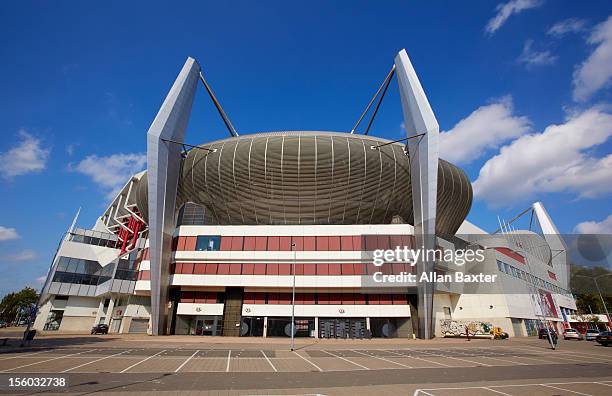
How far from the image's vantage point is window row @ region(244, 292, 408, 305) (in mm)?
41312

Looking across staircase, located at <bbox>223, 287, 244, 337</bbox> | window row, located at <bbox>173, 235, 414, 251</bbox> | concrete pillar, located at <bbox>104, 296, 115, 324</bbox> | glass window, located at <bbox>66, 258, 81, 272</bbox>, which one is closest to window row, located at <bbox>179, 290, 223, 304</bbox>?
staircase, located at <bbox>223, 287, 244, 337</bbox>

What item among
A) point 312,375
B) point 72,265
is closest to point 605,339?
point 312,375

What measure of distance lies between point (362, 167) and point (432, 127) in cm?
1027

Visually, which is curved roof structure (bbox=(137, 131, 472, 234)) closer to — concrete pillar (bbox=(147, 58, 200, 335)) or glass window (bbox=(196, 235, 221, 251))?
concrete pillar (bbox=(147, 58, 200, 335))

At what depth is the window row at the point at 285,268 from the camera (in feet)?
133

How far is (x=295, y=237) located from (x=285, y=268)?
4360 millimetres

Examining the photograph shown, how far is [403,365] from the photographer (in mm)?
17594

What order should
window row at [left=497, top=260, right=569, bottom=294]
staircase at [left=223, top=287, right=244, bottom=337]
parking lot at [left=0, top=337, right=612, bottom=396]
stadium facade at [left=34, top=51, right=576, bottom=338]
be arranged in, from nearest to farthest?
parking lot at [left=0, top=337, right=612, bottom=396], stadium facade at [left=34, top=51, right=576, bottom=338], staircase at [left=223, top=287, right=244, bottom=337], window row at [left=497, top=260, right=569, bottom=294]

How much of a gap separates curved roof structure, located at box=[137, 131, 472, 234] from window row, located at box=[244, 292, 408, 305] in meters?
10.7

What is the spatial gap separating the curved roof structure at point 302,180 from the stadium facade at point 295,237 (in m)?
0.17

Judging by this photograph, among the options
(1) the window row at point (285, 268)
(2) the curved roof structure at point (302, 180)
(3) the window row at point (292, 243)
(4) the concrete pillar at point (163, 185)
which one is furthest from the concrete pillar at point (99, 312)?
(2) the curved roof structure at point (302, 180)

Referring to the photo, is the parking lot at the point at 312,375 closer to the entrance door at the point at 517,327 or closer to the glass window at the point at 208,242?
the glass window at the point at 208,242

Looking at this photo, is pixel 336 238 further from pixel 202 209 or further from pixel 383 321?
pixel 202 209

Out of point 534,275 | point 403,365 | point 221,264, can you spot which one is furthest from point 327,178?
point 534,275
